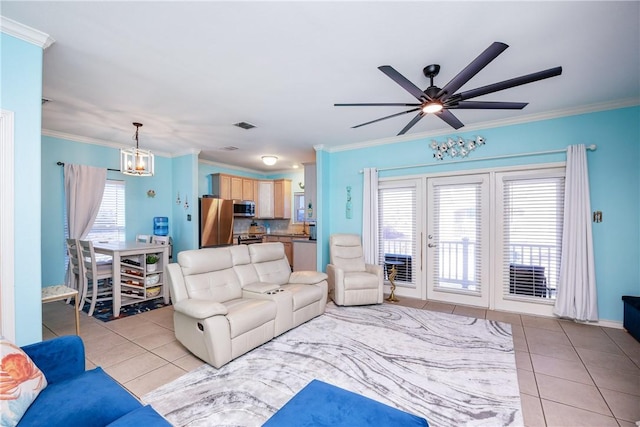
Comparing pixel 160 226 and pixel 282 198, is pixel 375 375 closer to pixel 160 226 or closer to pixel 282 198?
pixel 160 226

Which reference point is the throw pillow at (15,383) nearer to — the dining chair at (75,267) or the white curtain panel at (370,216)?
the dining chair at (75,267)

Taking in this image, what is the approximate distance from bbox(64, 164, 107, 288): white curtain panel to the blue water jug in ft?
3.43

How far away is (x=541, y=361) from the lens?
2.68m

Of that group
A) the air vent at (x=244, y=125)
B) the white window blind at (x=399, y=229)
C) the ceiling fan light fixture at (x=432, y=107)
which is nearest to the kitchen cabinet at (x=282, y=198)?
the white window blind at (x=399, y=229)

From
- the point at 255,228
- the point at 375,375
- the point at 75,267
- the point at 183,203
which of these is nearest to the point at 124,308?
the point at 75,267

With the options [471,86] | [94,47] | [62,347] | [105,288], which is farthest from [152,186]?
[471,86]

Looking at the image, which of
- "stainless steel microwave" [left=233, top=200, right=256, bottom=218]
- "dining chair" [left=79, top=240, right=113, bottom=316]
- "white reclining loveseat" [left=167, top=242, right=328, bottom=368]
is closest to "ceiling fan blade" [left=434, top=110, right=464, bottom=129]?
"white reclining loveseat" [left=167, top=242, right=328, bottom=368]

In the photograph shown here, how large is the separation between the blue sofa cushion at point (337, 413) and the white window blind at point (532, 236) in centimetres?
352

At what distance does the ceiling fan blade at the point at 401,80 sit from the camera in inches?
77.8

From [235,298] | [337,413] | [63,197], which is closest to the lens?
[337,413]

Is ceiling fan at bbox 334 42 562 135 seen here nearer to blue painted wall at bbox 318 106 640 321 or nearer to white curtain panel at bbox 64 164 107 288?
blue painted wall at bbox 318 106 640 321

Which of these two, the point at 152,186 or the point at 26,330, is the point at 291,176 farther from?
the point at 26,330

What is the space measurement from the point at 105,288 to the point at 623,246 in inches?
293

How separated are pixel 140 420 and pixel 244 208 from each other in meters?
6.06
